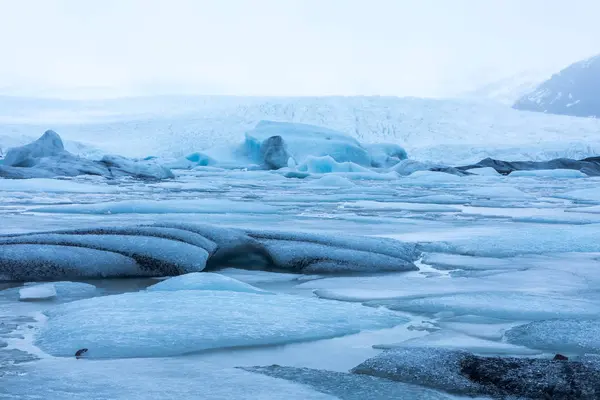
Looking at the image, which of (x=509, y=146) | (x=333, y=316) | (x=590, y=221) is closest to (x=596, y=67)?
(x=509, y=146)

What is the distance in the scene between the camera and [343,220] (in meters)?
5.55

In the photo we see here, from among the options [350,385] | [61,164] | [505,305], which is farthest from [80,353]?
[61,164]

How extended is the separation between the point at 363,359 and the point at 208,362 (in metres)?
0.34

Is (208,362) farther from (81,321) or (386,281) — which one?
(386,281)

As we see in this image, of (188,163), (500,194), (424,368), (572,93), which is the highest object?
(572,93)

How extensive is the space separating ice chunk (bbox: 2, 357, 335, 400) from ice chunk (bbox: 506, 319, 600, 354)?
0.70 metres

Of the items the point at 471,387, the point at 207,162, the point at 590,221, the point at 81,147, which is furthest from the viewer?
the point at 81,147

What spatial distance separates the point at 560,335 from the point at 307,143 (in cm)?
1962

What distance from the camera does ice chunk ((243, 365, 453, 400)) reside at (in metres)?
1.34

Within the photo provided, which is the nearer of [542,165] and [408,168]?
[408,168]

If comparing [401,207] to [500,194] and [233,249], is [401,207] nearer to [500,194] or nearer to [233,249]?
[500,194]

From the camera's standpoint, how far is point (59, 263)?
273 cm

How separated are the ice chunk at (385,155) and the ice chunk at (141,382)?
21.0 m

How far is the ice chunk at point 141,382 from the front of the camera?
130 cm
